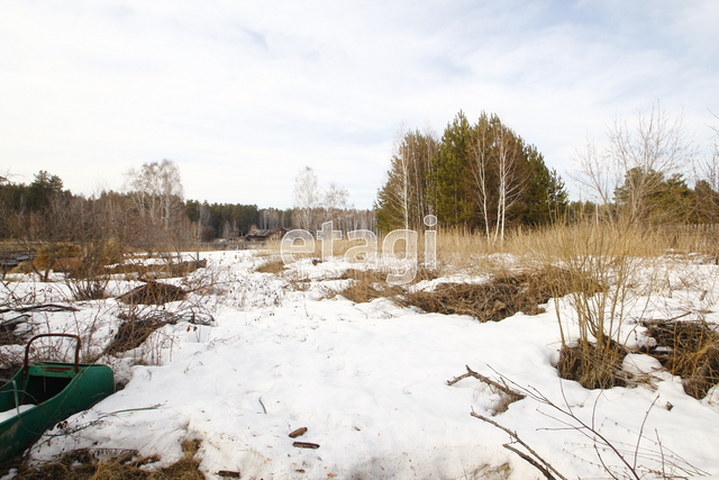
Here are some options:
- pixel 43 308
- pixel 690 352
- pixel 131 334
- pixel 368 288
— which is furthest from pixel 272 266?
pixel 690 352

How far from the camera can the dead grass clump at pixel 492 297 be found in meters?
6.01

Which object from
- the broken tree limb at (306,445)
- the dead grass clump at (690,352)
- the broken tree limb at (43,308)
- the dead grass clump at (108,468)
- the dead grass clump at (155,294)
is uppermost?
the broken tree limb at (43,308)

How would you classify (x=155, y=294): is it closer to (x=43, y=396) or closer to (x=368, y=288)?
(x=43, y=396)

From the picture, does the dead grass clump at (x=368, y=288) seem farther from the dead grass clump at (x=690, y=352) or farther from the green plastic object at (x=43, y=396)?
the green plastic object at (x=43, y=396)

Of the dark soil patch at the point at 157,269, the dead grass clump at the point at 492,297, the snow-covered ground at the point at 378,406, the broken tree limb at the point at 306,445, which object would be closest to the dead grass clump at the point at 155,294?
the dark soil patch at the point at 157,269

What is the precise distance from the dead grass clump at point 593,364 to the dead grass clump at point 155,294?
5776 millimetres

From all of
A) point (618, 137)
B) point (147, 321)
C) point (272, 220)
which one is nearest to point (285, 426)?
point (147, 321)

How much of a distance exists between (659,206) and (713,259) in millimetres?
8838

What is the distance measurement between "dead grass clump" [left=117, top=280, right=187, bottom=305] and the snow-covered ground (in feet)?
2.77

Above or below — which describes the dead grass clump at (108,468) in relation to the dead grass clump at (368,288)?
below

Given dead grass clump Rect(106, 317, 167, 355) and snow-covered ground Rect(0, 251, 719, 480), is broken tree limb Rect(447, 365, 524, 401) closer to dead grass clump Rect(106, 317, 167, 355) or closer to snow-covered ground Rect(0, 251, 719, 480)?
snow-covered ground Rect(0, 251, 719, 480)

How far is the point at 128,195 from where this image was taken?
99.9 feet

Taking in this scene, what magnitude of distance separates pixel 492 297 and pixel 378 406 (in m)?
4.25

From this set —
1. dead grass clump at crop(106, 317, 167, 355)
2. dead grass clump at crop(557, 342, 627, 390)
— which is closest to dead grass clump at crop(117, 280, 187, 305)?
dead grass clump at crop(106, 317, 167, 355)
